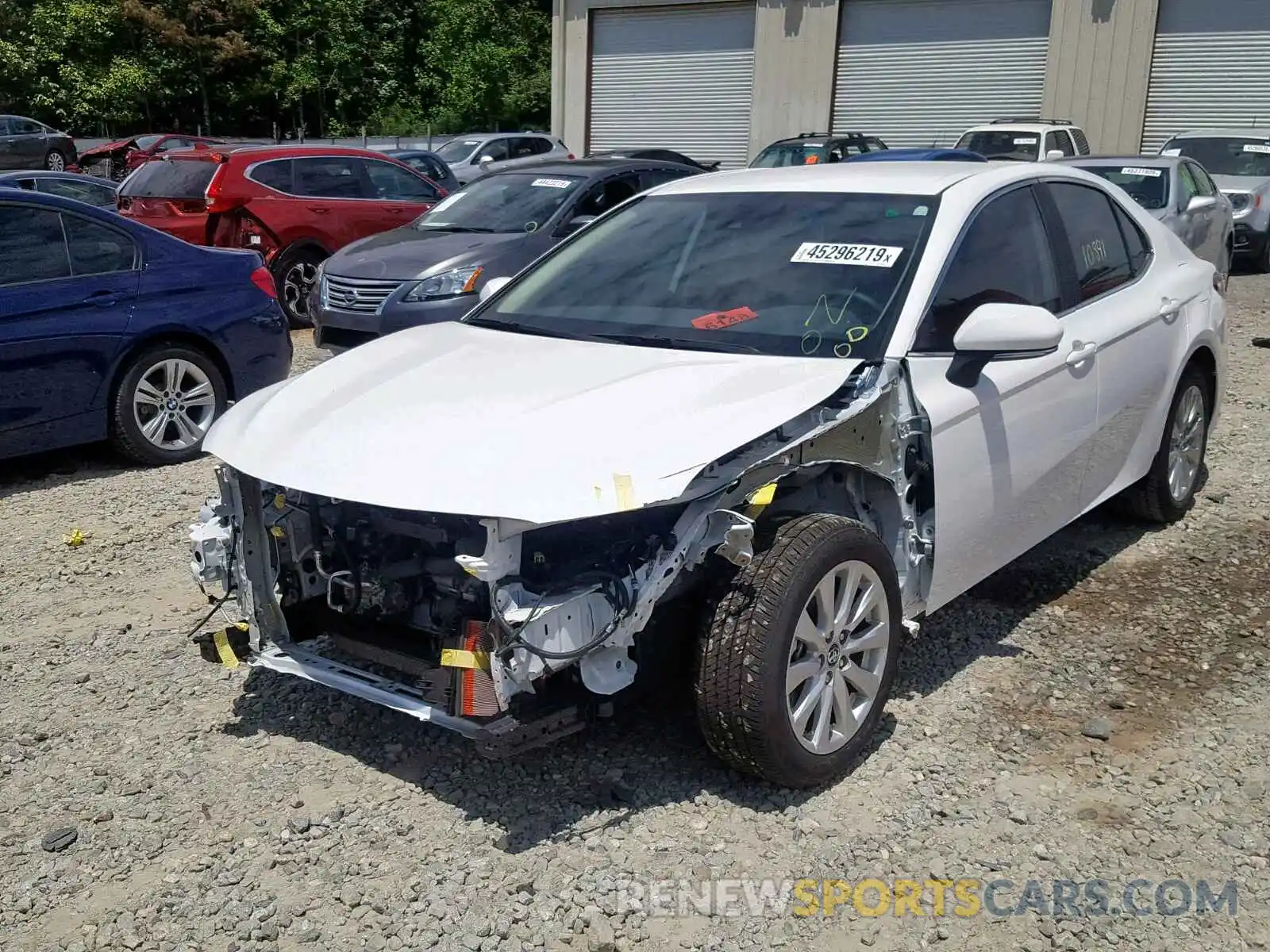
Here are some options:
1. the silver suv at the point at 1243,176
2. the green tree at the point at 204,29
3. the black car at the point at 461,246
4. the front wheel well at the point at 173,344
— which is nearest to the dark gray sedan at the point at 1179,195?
the silver suv at the point at 1243,176

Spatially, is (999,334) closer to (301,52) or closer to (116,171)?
(116,171)

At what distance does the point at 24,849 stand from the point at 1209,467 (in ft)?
20.0

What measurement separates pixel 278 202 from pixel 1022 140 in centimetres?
1210

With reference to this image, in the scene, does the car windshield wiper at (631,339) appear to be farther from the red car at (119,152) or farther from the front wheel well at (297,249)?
the red car at (119,152)

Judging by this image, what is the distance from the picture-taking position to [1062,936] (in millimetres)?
3084

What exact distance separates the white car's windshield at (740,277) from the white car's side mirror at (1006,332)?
24cm

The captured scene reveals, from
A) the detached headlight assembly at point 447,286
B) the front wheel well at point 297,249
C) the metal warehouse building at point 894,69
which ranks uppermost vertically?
the metal warehouse building at point 894,69

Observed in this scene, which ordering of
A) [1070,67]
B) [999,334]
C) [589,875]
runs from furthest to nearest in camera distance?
[1070,67]
[999,334]
[589,875]

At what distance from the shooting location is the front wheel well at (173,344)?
7020 millimetres

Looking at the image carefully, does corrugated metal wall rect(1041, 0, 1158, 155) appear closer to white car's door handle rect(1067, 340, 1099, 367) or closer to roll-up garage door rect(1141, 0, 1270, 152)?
roll-up garage door rect(1141, 0, 1270, 152)

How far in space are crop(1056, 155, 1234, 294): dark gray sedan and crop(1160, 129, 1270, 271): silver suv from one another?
2817 millimetres

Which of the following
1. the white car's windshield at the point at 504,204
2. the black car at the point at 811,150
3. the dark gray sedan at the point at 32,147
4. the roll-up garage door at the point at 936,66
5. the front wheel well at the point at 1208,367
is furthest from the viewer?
the dark gray sedan at the point at 32,147

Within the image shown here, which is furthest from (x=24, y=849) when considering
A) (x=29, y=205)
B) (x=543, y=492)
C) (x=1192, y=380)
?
(x=1192, y=380)

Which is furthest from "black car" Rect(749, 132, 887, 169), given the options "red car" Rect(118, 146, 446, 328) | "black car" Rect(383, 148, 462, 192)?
"red car" Rect(118, 146, 446, 328)
